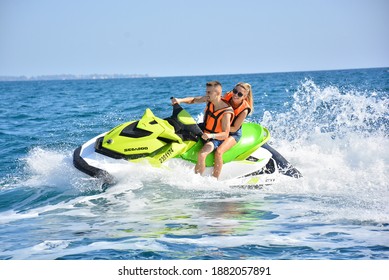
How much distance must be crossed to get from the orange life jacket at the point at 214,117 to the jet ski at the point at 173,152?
21cm

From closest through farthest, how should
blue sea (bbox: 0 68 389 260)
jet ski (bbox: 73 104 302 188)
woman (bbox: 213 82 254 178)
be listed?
blue sea (bbox: 0 68 389 260) < jet ski (bbox: 73 104 302 188) < woman (bbox: 213 82 254 178)

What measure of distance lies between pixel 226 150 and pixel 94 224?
2163mm

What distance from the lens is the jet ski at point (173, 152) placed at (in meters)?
6.39

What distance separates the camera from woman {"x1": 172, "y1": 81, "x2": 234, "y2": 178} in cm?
666

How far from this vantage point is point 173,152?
6590 millimetres

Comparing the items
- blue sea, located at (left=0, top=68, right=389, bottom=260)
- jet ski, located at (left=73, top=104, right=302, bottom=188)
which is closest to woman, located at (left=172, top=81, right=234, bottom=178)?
jet ski, located at (left=73, top=104, right=302, bottom=188)

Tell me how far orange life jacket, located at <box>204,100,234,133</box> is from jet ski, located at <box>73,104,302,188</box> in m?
0.21

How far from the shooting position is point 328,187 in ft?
23.2

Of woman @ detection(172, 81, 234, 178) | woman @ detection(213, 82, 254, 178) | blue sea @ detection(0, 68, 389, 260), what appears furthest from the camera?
woman @ detection(213, 82, 254, 178)

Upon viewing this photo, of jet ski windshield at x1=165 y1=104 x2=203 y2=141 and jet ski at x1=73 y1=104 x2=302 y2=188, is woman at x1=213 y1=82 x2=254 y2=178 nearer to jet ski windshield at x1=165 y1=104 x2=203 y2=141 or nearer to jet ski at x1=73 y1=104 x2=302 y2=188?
jet ski at x1=73 y1=104 x2=302 y2=188

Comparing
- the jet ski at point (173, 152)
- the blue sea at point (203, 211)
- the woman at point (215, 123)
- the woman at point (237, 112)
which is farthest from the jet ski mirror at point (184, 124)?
the blue sea at point (203, 211)

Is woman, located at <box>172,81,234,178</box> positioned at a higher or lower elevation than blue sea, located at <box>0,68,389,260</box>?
higher

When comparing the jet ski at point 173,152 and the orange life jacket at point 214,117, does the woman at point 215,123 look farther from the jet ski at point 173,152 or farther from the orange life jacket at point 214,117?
the jet ski at point 173,152
